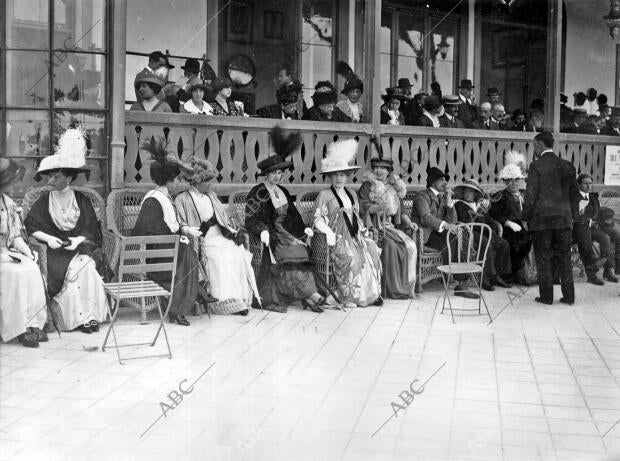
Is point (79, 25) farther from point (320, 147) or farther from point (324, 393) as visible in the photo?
point (324, 393)

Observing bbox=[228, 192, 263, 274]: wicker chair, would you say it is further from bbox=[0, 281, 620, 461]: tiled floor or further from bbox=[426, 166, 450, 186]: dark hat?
bbox=[426, 166, 450, 186]: dark hat

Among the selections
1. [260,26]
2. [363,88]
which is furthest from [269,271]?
[260,26]

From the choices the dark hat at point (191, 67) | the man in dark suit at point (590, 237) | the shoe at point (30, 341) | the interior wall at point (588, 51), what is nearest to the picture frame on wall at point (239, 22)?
the dark hat at point (191, 67)

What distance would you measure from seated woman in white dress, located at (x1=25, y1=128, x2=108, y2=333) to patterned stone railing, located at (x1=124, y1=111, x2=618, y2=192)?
801 millimetres

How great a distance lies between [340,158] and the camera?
8578 mm

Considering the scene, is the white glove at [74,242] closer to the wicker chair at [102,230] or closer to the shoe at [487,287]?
the wicker chair at [102,230]

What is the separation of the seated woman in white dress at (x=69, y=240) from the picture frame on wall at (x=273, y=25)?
197 inches

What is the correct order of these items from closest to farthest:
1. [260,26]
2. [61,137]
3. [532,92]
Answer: [61,137] → [260,26] → [532,92]

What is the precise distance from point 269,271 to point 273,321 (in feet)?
2.38

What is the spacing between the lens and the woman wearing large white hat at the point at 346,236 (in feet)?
27.1

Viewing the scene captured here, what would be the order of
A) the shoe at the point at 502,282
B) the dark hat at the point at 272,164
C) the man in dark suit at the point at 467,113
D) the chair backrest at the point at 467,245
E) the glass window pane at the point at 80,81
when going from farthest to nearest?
the man in dark suit at the point at 467,113, the shoe at the point at 502,282, the chair backrest at the point at 467,245, the dark hat at the point at 272,164, the glass window pane at the point at 80,81

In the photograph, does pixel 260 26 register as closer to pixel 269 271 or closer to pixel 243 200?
pixel 243 200

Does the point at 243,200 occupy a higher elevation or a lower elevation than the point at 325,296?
higher

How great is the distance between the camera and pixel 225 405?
4.98 metres
